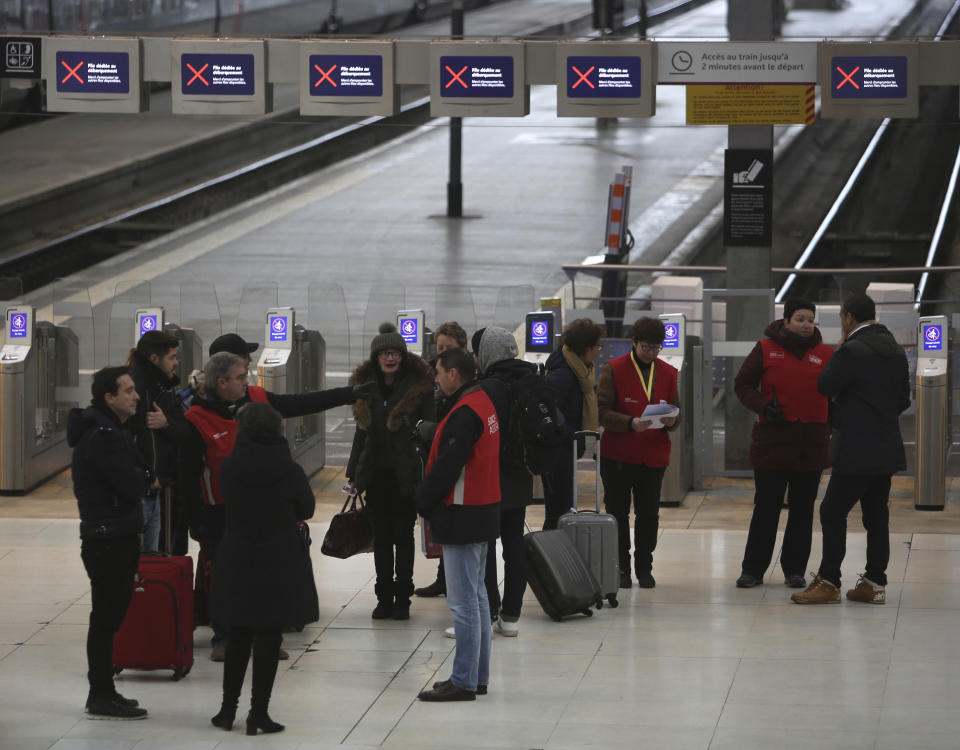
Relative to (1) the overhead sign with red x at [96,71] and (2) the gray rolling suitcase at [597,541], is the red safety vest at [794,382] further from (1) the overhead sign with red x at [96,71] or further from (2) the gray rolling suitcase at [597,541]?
(1) the overhead sign with red x at [96,71]

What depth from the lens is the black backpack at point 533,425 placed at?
295 inches

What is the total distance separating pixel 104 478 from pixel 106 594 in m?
0.50

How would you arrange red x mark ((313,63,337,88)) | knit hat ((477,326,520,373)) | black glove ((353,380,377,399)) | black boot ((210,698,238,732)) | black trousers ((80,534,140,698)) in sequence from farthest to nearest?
red x mark ((313,63,337,88)) < black glove ((353,380,377,399)) < knit hat ((477,326,520,373)) < black trousers ((80,534,140,698)) < black boot ((210,698,238,732))

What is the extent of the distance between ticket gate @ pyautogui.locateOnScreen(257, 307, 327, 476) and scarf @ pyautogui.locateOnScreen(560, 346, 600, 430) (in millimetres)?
3891

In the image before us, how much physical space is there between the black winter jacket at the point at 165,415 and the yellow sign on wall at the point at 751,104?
5.66m

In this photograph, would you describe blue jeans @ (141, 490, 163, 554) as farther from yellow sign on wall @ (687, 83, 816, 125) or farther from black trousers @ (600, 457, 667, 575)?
yellow sign on wall @ (687, 83, 816, 125)

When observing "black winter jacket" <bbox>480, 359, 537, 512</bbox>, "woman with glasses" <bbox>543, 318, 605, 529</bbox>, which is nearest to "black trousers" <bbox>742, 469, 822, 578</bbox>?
"woman with glasses" <bbox>543, 318, 605, 529</bbox>

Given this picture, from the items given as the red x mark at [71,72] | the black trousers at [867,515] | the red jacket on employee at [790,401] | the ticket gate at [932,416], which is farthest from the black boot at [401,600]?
the red x mark at [71,72]

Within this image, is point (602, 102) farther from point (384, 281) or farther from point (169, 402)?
point (384, 281)

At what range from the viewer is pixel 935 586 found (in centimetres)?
896

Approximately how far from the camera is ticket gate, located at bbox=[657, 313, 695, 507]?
11.4 m

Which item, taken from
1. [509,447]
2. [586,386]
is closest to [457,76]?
[586,386]

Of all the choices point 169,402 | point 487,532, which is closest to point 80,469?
point 169,402

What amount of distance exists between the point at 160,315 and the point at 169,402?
4964 millimetres
